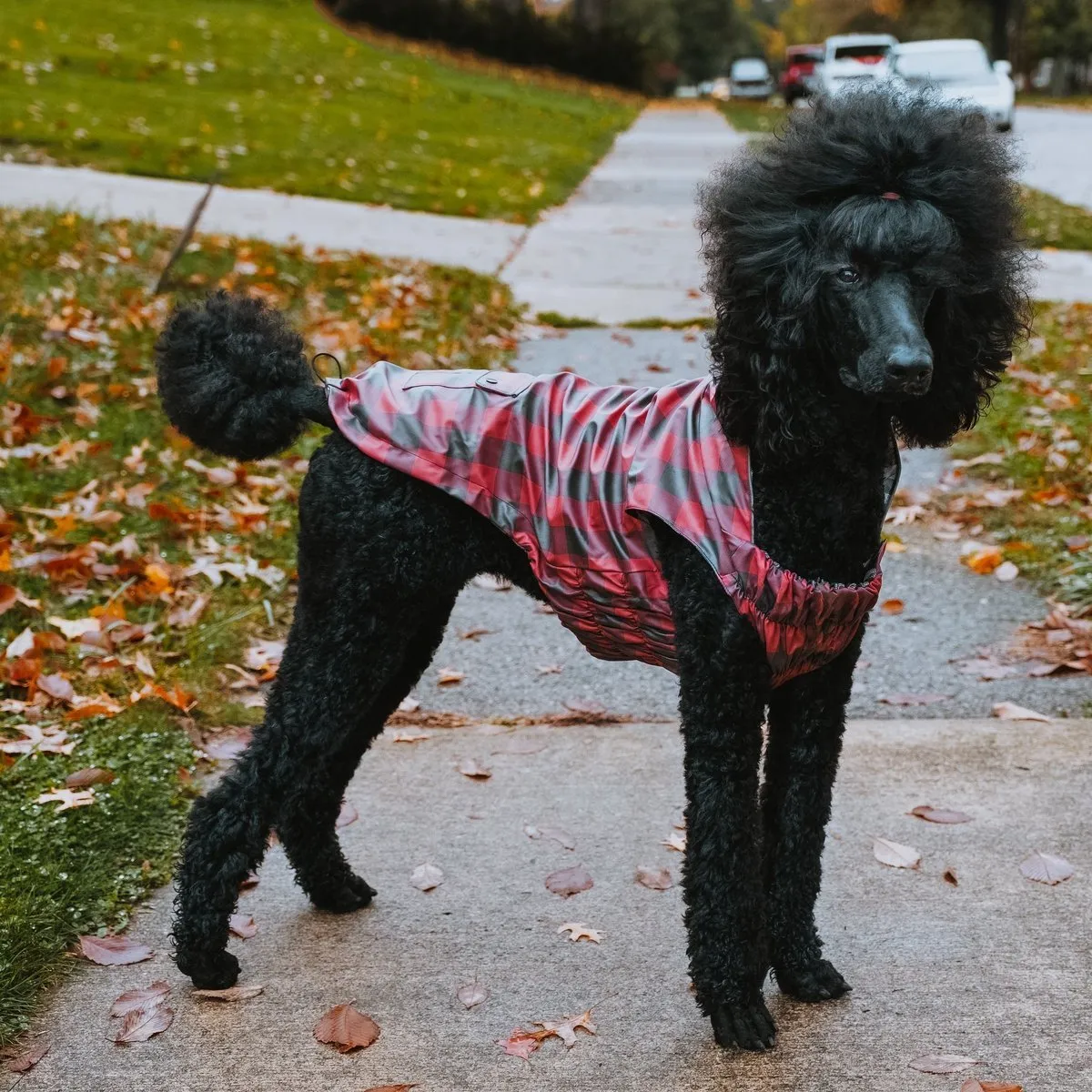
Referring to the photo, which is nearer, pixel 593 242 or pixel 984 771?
pixel 984 771

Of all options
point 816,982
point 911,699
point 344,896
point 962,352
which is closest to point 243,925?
point 344,896

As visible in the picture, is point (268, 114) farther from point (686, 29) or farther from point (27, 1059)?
point (686, 29)

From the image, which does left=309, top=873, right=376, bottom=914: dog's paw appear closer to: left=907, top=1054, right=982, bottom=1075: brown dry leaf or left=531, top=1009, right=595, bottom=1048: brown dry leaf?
left=531, top=1009, right=595, bottom=1048: brown dry leaf

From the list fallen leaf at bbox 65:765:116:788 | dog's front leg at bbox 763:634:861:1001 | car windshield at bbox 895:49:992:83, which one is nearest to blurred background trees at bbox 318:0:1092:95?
car windshield at bbox 895:49:992:83

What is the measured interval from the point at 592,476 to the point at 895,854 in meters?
1.40

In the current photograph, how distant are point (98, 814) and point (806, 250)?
2387 millimetres

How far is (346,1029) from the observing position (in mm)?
2770

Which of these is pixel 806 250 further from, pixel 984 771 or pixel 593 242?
pixel 593 242

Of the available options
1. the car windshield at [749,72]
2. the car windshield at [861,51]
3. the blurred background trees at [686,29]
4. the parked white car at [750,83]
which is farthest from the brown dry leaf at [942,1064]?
the car windshield at [749,72]

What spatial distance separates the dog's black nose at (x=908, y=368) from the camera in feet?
7.62

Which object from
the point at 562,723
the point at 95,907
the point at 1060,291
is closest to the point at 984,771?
the point at 562,723

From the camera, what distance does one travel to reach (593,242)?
1138 cm

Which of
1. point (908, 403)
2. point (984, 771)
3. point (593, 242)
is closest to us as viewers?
point (908, 403)

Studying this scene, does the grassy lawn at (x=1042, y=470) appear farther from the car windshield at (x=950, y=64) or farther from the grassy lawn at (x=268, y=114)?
the car windshield at (x=950, y=64)
